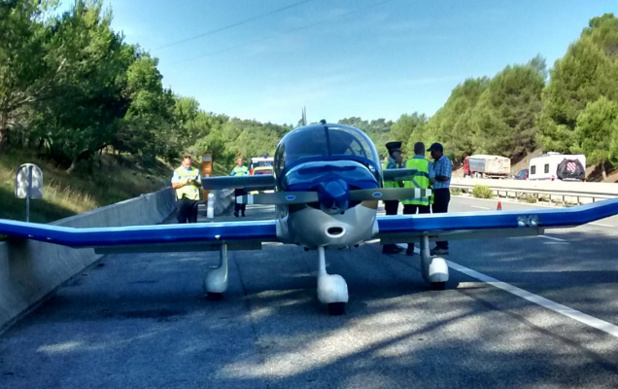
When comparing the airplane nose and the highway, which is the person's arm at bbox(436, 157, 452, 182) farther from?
the airplane nose

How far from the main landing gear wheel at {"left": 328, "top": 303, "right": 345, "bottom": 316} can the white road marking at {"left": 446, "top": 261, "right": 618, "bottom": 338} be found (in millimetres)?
2163

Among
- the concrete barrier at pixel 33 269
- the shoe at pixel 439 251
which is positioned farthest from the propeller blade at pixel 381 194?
the shoe at pixel 439 251

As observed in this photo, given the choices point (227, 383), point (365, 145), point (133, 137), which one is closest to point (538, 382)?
point (227, 383)

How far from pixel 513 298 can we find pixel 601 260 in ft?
13.0

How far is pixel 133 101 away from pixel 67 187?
14.2 metres

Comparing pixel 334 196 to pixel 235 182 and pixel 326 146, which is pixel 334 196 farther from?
pixel 235 182

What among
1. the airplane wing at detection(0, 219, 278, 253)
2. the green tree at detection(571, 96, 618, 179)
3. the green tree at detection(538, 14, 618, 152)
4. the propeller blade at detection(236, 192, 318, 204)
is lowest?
the airplane wing at detection(0, 219, 278, 253)

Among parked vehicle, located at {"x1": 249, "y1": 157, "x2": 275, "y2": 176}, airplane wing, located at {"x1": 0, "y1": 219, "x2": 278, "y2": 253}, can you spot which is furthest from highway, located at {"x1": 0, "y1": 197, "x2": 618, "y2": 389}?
parked vehicle, located at {"x1": 249, "y1": 157, "x2": 275, "y2": 176}

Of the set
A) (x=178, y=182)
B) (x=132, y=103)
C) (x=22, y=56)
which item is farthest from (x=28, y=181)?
(x=132, y=103)

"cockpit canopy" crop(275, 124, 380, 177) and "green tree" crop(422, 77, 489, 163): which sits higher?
"green tree" crop(422, 77, 489, 163)

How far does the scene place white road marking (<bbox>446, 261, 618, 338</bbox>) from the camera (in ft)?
23.0

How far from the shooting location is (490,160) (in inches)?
3103

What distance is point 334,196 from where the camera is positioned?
782 cm

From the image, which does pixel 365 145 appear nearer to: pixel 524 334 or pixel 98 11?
A: pixel 524 334
